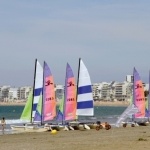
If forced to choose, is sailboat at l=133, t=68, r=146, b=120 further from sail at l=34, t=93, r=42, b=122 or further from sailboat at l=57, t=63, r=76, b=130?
sail at l=34, t=93, r=42, b=122

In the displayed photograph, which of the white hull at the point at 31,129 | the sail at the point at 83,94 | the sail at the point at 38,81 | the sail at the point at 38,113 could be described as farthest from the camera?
the sail at the point at 38,81

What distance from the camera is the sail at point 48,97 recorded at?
4866 cm

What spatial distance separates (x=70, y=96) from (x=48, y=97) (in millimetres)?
2012

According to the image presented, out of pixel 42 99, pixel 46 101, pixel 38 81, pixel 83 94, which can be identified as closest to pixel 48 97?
pixel 46 101

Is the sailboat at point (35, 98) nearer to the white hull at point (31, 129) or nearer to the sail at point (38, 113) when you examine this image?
the sail at point (38, 113)

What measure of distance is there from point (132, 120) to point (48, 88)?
11.4 m

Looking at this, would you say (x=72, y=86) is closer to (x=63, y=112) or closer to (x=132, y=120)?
(x=63, y=112)

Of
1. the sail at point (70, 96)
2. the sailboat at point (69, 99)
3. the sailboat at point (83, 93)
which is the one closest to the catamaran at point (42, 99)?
the sailboat at point (69, 99)

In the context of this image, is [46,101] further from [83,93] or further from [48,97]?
[83,93]

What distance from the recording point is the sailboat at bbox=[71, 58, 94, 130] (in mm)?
47375

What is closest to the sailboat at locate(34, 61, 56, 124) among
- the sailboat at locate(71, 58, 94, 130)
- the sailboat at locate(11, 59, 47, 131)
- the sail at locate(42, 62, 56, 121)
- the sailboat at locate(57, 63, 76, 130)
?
the sail at locate(42, 62, 56, 121)

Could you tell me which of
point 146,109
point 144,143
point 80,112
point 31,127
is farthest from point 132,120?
point 144,143

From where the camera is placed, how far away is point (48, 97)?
49.0 metres

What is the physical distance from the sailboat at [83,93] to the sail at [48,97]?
2698mm
